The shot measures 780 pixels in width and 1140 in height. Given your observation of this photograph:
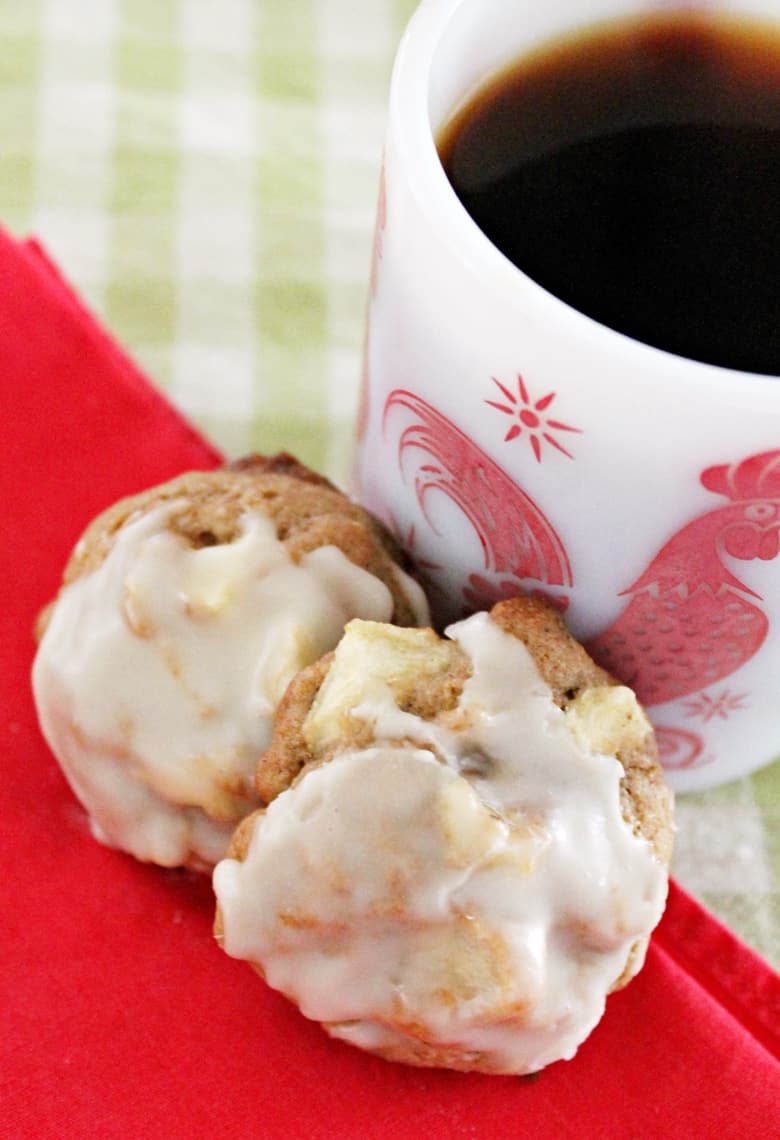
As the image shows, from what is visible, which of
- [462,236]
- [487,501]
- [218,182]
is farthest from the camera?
[218,182]

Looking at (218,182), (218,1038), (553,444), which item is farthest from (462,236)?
(218,182)

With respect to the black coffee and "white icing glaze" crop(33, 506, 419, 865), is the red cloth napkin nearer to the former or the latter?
"white icing glaze" crop(33, 506, 419, 865)

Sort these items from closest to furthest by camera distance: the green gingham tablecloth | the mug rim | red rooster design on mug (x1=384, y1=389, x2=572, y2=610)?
the mug rim
red rooster design on mug (x1=384, y1=389, x2=572, y2=610)
the green gingham tablecloth

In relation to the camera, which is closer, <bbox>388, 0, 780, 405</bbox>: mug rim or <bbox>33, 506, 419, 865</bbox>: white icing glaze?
<bbox>388, 0, 780, 405</bbox>: mug rim

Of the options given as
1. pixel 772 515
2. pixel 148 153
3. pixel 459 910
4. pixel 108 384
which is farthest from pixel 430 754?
pixel 148 153

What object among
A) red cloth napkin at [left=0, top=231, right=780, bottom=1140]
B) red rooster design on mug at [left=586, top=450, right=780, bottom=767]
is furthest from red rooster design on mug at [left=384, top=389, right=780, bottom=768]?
red cloth napkin at [left=0, top=231, right=780, bottom=1140]

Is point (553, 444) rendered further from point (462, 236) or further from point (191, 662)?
point (191, 662)

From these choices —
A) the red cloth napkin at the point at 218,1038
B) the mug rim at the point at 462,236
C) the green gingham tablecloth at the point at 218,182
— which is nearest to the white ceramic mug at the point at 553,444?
the mug rim at the point at 462,236
